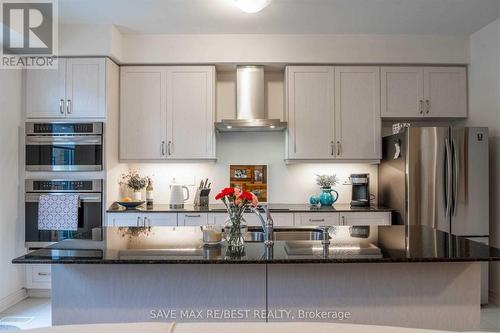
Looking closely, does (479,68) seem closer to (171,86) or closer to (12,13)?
(171,86)

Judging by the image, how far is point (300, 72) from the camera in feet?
12.6

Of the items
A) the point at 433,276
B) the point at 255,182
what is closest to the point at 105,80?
the point at 255,182

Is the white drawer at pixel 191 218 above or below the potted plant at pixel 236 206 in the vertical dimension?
below

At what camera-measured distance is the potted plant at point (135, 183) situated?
3.90 metres

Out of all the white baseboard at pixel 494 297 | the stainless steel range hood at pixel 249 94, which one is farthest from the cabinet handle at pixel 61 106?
the white baseboard at pixel 494 297

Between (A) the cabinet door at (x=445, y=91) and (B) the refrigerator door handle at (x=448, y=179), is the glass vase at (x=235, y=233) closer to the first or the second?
(B) the refrigerator door handle at (x=448, y=179)

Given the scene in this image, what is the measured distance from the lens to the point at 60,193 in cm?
350

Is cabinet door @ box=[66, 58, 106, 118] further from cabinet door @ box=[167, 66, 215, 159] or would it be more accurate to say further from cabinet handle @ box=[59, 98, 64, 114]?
cabinet door @ box=[167, 66, 215, 159]

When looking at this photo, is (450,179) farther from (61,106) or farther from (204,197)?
(61,106)

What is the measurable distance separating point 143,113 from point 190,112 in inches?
20.2

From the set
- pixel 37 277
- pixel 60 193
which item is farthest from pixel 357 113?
pixel 37 277

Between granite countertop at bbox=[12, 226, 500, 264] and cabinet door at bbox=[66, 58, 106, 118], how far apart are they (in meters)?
1.78

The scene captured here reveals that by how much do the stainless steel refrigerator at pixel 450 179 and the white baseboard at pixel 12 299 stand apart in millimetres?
3947

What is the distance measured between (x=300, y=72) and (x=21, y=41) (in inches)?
110
